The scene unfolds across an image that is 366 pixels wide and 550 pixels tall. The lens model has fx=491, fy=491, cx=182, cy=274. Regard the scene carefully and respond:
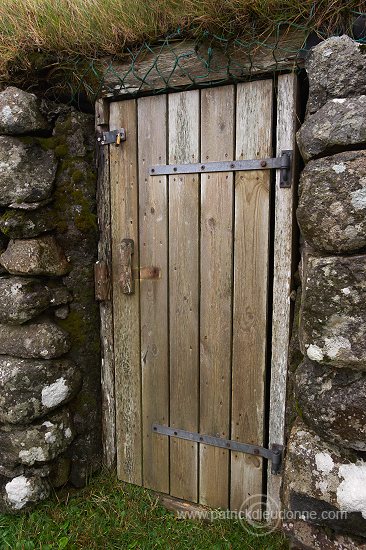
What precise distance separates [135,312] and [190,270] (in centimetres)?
41

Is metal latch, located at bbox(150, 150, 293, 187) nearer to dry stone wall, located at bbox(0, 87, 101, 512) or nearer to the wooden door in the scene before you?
the wooden door

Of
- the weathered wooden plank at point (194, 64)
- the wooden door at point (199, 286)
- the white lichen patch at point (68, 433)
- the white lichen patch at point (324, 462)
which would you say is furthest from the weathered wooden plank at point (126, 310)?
the white lichen patch at point (324, 462)

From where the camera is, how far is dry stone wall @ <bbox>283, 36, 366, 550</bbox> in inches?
63.9

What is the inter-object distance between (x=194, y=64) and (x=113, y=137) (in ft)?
1.87

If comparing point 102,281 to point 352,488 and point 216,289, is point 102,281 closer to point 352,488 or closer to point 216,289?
point 216,289

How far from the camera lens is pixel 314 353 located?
1714mm

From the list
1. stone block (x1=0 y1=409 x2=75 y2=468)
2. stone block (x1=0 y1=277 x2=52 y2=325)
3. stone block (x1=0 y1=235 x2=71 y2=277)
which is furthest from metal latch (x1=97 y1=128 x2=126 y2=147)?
stone block (x1=0 y1=409 x2=75 y2=468)

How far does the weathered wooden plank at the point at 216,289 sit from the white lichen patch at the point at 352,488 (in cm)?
75

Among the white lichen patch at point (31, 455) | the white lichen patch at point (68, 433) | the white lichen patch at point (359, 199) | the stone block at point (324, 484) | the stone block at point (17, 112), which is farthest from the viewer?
the white lichen patch at point (68, 433)

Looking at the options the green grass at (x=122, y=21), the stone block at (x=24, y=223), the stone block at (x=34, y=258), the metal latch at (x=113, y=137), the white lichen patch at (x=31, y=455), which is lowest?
the white lichen patch at (x=31, y=455)

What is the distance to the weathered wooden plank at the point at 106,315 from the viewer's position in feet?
8.53

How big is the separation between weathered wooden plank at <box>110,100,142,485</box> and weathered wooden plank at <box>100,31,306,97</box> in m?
0.13

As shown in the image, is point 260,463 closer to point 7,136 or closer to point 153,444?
point 153,444

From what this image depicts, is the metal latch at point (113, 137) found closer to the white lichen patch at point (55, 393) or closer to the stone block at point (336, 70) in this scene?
the stone block at point (336, 70)
